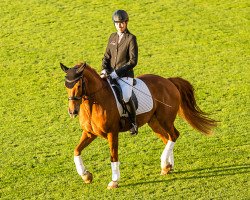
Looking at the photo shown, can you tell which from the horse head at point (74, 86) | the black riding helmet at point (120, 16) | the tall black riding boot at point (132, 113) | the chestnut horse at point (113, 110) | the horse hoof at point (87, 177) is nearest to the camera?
the horse head at point (74, 86)

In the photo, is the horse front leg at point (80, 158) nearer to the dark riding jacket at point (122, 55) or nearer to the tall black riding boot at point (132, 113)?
the tall black riding boot at point (132, 113)

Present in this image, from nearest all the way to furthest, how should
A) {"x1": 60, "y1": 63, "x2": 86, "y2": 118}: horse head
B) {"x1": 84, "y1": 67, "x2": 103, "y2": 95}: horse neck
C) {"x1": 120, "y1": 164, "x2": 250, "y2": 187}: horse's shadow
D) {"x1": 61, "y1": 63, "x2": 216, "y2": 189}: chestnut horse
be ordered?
{"x1": 60, "y1": 63, "x2": 86, "y2": 118}: horse head, {"x1": 61, "y1": 63, "x2": 216, "y2": 189}: chestnut horse, {"x1": 84, "y1": 67, "x2": 103, "y2": 95}: horse neck, {"x1": 120, "y1": 164, "x2": 250, "y2": 187}: horse's shadow

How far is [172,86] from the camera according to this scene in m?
13.1

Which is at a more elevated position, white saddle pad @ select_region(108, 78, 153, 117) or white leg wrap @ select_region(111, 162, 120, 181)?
white saddle pad @ select_region(108, 78, 153, 117)

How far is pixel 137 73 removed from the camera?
62.9 feet

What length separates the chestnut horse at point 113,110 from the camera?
36.7ft

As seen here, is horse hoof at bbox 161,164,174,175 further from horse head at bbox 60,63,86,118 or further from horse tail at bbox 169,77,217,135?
horse head at bbox 60,63,86,118

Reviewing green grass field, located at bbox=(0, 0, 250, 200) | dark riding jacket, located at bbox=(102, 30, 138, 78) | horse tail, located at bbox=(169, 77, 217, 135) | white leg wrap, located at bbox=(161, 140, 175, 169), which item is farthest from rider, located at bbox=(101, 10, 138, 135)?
horse tail, located at bbox=(169, 77, 217, 135)

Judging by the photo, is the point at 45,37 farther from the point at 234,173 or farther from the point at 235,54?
the point at 234,173

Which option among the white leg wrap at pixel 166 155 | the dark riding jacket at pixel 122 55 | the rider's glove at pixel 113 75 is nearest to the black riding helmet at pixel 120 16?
the dark riding jacket at pixel 122 55

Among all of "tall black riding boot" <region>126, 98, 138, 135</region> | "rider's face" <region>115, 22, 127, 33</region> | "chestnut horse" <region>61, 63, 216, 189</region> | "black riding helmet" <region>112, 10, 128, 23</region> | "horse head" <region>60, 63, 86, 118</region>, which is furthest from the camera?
"rider's face" <region>115, 22, 127, 33</region>

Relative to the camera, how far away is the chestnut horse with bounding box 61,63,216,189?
1117 centimetres

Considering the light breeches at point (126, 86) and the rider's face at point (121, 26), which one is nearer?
the light breeches at point (126, 86)

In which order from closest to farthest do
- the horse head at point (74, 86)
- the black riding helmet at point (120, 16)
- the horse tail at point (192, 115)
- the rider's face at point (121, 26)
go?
the horse head at point (74, 86) < the black riding helmet at point (120, 16) < the rider's face at point (121, 26) < the horse tail at point (192, 115)
